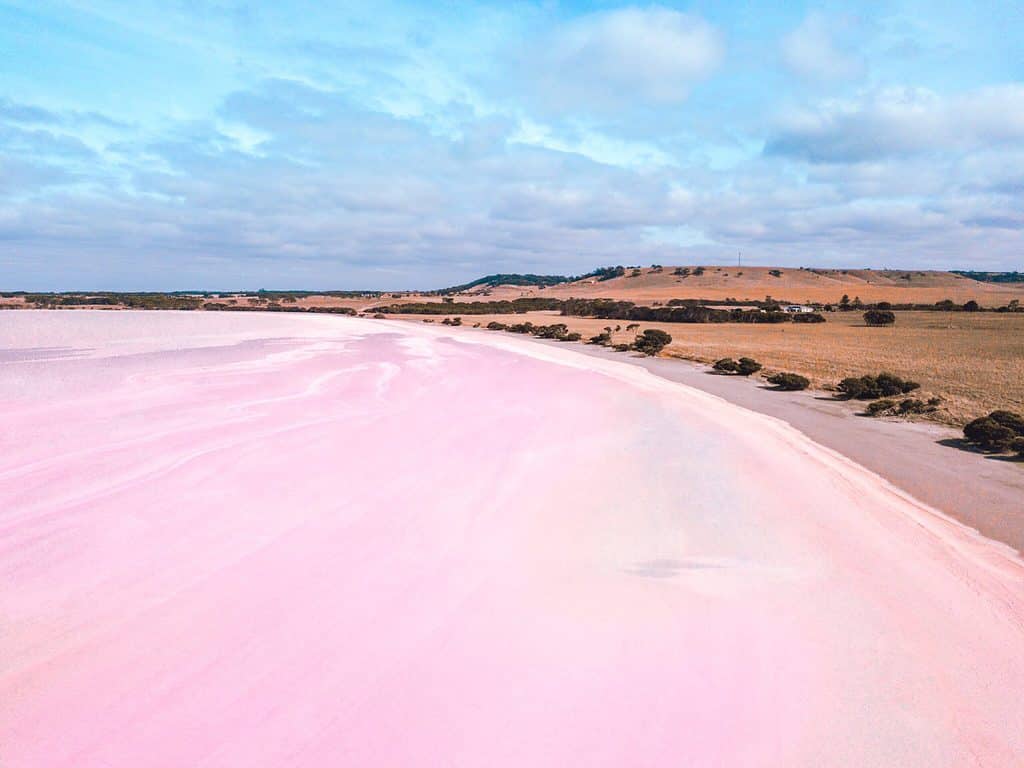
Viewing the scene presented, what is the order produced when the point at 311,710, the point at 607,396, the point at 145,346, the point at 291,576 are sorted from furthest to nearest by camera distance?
1. the point at 145,346
2. the point at 607,396
3. the point at 291,576
4. the point at 311,710

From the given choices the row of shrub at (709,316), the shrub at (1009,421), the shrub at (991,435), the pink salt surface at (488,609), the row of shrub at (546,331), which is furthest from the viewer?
the row of shrub at (709,316)

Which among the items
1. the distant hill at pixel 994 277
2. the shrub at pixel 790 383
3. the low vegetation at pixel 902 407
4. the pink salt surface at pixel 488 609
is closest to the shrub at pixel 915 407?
the low vegetation at pixel 902 407

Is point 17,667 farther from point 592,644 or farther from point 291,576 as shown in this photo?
point 592,644

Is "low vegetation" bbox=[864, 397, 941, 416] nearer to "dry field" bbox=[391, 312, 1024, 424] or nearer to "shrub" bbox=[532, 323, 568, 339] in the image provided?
"dry field" bbox=[391, 312, 1024, 424]

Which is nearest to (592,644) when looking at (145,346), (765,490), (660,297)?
(765,490)

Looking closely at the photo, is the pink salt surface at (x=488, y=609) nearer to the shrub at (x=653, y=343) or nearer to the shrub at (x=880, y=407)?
the shrub at (x=880, y=407)
